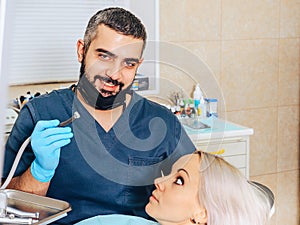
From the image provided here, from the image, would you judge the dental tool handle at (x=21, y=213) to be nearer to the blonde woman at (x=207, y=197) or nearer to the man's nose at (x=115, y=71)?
the blonde woman at (x=207, y=197)

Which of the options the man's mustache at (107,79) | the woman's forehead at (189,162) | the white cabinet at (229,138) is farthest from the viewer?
the white cabinet at (229,138)

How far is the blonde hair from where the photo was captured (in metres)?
0.87

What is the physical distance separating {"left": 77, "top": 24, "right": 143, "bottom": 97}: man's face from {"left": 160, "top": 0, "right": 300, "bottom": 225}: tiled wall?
679 millimetres

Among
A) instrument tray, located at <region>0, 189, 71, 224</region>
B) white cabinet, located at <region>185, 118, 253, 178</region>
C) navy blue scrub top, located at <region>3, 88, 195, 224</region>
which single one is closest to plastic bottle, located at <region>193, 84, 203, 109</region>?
white cabinet, located at <region>185, 118, 253, 178</region>

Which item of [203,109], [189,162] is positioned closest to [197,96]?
[203,109]

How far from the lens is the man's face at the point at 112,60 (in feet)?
3.54

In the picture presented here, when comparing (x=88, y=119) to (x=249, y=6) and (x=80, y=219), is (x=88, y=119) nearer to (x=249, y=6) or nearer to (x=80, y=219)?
(x=80, y=219)

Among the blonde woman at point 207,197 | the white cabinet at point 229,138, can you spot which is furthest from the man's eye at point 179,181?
the white cabinet at point 229,138

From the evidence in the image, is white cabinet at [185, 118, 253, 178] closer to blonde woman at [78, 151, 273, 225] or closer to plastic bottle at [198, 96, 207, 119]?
plastic bottle at [198, 96, 207, 119]

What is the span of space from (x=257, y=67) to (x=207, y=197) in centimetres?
120

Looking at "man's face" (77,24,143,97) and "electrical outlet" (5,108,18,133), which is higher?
"man's face" (77,24,143,97)

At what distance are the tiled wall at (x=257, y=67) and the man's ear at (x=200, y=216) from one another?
2.95 feet

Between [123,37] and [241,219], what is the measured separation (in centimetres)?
49

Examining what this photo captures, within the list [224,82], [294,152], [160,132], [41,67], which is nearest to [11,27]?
[160,132]
